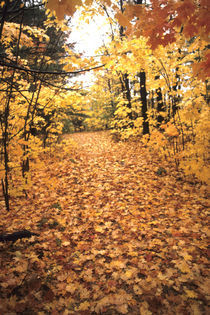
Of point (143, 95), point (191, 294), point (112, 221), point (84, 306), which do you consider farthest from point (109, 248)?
point (143, 95)

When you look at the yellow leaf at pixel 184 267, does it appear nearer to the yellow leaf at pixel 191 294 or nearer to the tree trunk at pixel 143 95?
the yellow leaf at pixel 191 294

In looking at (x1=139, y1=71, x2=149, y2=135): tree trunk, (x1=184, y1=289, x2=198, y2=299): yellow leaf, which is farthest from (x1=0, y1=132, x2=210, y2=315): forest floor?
(x1=139, y1=71, x2=149, y2=135): tree trunk

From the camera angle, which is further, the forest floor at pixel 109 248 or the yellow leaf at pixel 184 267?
the yellow leaf at pixel 184 267

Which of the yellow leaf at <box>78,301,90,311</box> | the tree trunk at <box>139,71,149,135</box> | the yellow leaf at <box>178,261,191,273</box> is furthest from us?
the tree trunk at <box>139,71,149,135</box>

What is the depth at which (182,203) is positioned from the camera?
4.04 m

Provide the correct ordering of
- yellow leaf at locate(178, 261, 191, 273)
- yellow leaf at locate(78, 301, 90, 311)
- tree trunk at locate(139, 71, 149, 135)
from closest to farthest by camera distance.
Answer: yellow leaf at locate(78, 301, 90, 311) → yellow leaf at locate(178, 261, 191, 273) → tree trunk at locate(139, 71, 149, 135)

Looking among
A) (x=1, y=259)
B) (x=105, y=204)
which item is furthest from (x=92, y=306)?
(x=105, y=204)

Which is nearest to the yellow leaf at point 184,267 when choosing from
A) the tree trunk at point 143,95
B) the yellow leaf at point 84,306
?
the yellow leaf at point 84,306

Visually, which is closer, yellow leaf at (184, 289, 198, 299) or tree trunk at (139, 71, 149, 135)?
yellow leaf at (184, 289, 198, 299)

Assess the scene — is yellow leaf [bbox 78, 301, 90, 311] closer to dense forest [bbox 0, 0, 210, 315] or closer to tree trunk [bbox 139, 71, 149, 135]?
dense forest [bbox 0, 0, 210, 315]

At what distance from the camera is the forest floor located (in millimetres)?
1941

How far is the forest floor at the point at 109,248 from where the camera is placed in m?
1.94

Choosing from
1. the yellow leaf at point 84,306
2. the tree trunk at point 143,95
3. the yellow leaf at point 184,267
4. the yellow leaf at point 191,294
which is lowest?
the yellow leaf at point 84,306

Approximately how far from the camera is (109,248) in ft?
9.43
